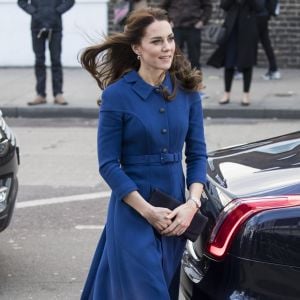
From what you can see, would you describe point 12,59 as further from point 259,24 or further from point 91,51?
point 91,51

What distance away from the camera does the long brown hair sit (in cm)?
365

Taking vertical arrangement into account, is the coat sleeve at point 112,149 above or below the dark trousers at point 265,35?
above

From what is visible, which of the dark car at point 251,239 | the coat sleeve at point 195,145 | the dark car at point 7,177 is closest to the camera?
the dark car at point 251,239

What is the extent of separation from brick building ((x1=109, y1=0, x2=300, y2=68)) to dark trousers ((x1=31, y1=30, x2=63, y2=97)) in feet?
11.6

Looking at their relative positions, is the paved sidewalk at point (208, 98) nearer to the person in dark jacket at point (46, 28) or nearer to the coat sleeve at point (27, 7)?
the person in dark jacket at point (46, 28)

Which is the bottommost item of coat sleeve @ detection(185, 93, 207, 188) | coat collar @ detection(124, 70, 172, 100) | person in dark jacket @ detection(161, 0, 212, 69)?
person in dark jacket @ detection(161, 0, 212, 69)

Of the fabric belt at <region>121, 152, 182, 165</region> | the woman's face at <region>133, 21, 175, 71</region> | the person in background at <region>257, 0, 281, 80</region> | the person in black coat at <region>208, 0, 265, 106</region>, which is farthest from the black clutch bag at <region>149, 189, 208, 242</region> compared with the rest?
the person in background at <region>257, 0, 281, 80</region>

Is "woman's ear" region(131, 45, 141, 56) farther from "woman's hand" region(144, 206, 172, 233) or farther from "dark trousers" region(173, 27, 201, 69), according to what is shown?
"dark trousers" region(173, 27, 201, 69)

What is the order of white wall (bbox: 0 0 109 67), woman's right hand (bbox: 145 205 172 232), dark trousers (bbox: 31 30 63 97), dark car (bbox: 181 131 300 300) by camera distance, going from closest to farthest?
dark car (bbox: 181 131 300 300) → woman's right hand (bbox: 145 205 172 232) → dark trousers (bbox: 31 30 63 97) → white wall (bbox: 0 0 109 67)

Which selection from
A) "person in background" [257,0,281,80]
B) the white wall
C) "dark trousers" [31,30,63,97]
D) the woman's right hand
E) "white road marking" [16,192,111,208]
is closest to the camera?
the woman's right hand

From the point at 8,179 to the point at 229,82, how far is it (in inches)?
267

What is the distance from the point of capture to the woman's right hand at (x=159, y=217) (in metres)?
3.52

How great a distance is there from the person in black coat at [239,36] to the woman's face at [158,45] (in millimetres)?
7490

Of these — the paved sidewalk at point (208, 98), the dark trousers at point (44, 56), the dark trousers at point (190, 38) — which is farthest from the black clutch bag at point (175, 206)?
the dark trousers at point (190, 38)
